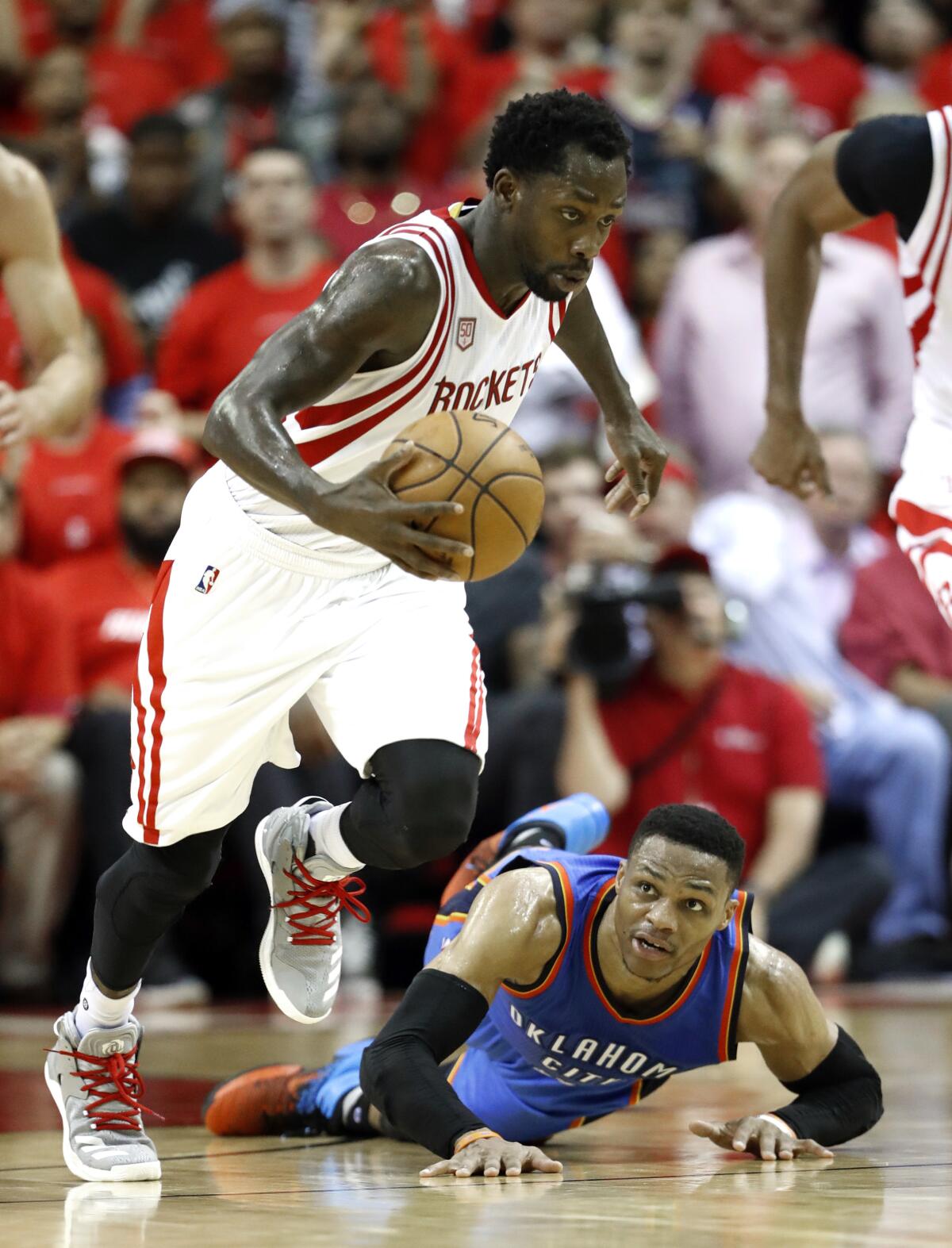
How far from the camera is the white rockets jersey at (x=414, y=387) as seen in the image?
4.04 m

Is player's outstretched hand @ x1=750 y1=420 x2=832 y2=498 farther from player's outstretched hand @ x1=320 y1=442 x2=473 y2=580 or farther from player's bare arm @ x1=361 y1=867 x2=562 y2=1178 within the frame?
player's outstretched hand @ x1=320 y1=442 x2=473 y2=580

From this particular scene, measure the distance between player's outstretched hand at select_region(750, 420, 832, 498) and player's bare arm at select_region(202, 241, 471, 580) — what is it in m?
1.30

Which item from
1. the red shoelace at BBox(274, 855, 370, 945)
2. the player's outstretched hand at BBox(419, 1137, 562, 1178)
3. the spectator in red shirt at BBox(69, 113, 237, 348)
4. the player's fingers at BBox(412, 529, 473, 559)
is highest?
the spectator in red shirt at BBox(69, 113, 237, 348)

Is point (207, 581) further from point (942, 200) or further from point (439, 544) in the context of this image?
point (942, 200)

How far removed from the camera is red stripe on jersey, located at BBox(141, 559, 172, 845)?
4109 mm

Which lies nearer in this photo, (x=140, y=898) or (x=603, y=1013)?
(x=140, y=898)

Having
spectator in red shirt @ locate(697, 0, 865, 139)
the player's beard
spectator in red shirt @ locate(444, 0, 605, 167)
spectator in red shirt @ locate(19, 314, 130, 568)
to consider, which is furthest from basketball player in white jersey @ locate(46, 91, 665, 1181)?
spectator in red shirt @ locate(697, 0, 865, 139)

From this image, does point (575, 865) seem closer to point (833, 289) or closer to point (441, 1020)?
point (441, 1020)

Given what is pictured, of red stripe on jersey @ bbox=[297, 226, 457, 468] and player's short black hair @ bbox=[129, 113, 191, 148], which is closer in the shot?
red stripe on jersey @ bbox=[297, 226, 457, 468]

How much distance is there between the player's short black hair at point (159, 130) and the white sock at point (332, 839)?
5942 millimetres

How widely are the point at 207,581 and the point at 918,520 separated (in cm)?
157

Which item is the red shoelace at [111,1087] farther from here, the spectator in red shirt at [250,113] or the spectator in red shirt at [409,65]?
the spectator in red shirt at [409,65]

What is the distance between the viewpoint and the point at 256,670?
4090 millimetres

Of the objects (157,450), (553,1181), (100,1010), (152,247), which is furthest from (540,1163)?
(152,247)
